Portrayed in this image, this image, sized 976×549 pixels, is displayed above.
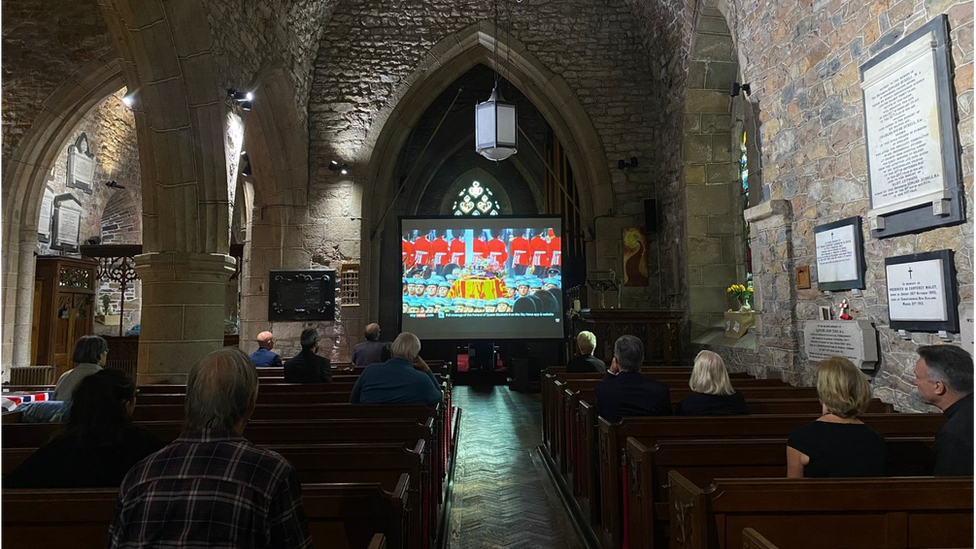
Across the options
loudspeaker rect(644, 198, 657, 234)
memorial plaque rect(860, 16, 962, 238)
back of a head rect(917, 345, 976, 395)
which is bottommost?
back of a head rect(917, 345, 976, 395)

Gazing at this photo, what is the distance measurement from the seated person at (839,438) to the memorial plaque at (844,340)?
1877 mm

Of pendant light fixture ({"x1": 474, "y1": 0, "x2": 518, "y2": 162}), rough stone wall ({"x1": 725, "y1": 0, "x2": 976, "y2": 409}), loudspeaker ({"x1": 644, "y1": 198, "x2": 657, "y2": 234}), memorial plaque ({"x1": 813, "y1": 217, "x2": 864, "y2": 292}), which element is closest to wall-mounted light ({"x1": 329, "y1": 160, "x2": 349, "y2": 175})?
pendant light fixture ({"x1": 474, "y1": 0, "x2": 518, "y2": 162})

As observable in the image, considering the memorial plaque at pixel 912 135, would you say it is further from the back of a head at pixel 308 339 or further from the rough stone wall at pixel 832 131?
the back of a head at pixel 308 339

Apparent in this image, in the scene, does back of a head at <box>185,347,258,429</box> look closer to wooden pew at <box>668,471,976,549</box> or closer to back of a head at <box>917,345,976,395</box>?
wooden pew at <box>668,471,976,549</box>

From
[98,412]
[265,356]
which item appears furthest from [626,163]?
[98,412]

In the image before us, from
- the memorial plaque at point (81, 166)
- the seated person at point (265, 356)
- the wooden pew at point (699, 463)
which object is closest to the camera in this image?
the wooden pew at point (699, 463)

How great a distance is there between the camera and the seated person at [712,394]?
2.79m

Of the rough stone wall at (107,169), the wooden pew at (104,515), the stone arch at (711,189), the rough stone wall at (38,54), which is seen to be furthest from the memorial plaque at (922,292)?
the rough stone wall at (107,169)

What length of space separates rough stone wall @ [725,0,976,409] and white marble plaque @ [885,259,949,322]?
93 millimetres

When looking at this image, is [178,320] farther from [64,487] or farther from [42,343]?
[42,343]

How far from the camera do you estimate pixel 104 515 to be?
156 cm

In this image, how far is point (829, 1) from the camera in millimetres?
3895

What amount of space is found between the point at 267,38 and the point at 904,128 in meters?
6.94

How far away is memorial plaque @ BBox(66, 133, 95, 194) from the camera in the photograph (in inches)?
394
